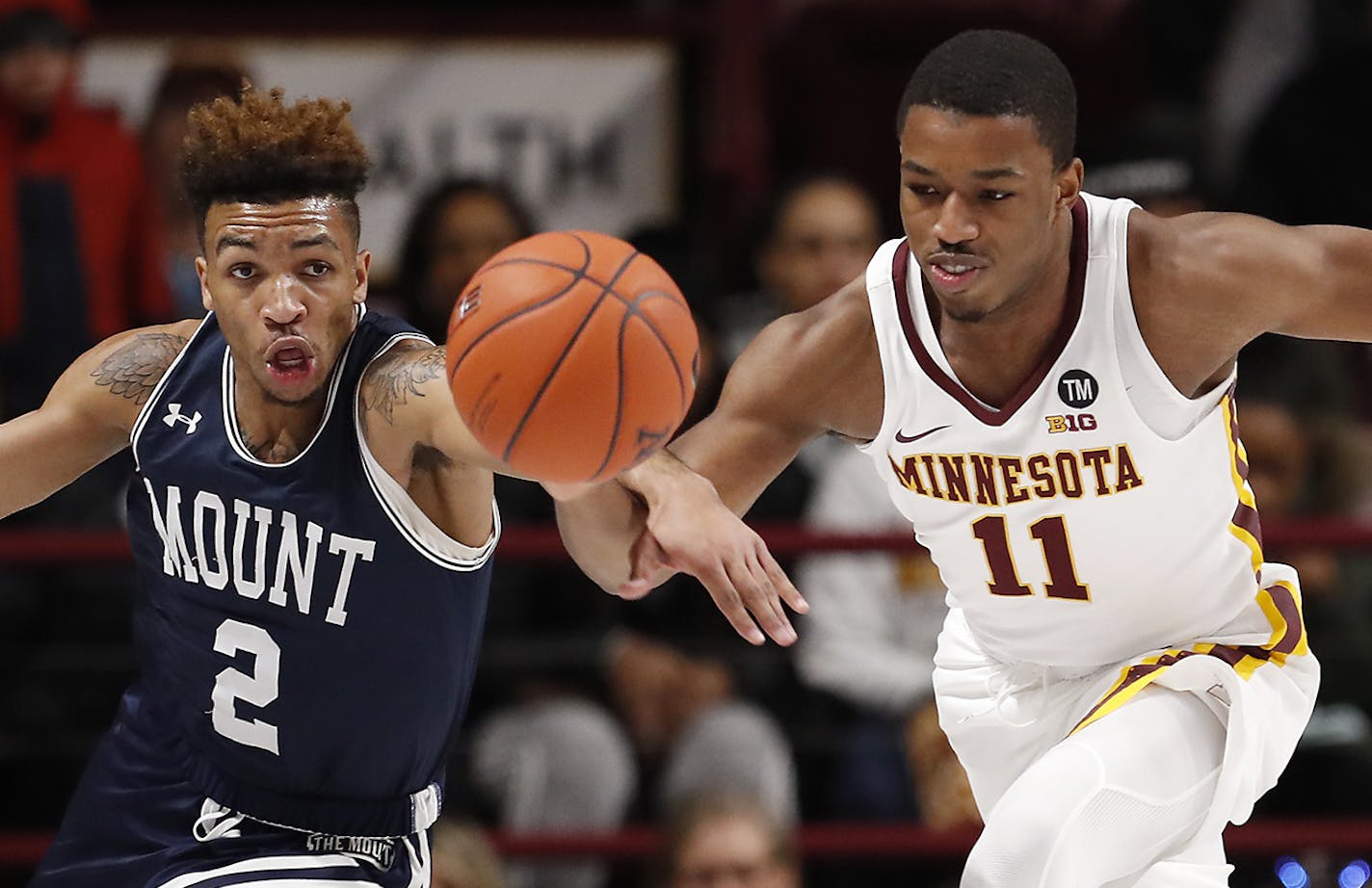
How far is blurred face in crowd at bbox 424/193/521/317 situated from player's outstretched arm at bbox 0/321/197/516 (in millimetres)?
2233

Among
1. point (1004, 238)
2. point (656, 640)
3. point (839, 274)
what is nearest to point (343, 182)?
point (1004, 238)

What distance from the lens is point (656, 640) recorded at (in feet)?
19.9

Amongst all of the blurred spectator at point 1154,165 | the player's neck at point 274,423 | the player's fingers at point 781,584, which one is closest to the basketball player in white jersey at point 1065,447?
the player's fingers at point 781,584

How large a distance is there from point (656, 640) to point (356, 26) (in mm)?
2846

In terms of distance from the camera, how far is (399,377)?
12.2 feet

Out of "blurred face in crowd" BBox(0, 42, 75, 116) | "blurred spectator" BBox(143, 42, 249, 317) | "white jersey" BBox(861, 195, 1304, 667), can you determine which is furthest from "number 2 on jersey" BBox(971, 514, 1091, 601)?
"blurred face in crowd" BBox(0, 42, 75, 116)

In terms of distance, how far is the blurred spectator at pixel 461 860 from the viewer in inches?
192

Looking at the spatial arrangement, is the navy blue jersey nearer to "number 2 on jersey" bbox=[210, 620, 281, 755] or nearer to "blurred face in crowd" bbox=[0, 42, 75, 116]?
"number 2 on jersey" bbox=[210, 620, 281, 755]

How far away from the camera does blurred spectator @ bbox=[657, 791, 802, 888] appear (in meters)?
5.05

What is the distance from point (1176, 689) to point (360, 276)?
5.80 feet

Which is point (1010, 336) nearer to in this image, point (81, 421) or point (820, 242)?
point (81, 421)

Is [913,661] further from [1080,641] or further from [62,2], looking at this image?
[62,2]

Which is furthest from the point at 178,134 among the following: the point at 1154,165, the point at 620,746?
the point at 1154,165

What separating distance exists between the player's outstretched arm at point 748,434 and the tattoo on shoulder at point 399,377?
35 centimetres
